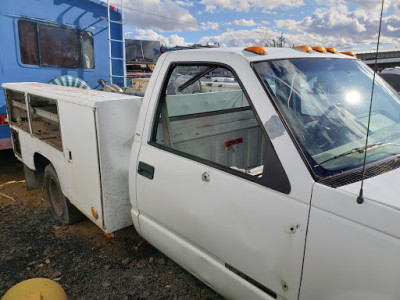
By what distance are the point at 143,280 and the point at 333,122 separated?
211cm

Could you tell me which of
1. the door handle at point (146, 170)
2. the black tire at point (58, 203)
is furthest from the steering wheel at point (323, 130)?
the black tire at point (58, 203)

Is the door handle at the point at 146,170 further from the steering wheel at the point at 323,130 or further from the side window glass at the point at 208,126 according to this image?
the steering wheel at the point at 323,130

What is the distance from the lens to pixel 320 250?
1.49m

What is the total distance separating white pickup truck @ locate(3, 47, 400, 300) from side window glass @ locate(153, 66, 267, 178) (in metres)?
0.01

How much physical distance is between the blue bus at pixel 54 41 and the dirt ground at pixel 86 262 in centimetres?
259

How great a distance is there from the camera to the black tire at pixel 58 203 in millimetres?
3604

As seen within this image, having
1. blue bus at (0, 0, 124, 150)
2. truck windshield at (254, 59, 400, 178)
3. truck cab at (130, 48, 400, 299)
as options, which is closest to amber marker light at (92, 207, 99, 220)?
truck cab at (130, 48, 400, 299)

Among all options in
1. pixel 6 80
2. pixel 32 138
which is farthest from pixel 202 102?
pixel 6 80

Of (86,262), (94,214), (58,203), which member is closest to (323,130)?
(94,214)

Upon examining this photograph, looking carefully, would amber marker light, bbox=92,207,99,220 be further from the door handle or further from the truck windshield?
the truck windshield

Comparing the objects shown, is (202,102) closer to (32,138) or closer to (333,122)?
(333,122)

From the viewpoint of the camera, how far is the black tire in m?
3.60

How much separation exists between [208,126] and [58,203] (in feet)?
7.15

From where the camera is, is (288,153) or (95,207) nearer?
(288,153)
